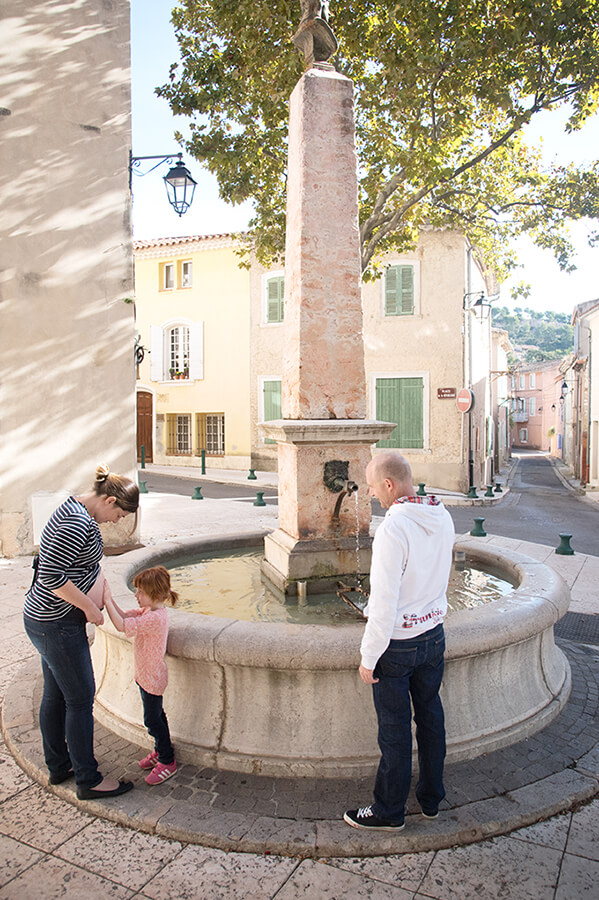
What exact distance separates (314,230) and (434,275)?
Answer: 13629 mm

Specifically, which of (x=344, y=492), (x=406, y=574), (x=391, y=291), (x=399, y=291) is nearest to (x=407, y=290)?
(x=399, y=291)

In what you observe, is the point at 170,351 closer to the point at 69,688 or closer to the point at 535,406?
the point at 69,688

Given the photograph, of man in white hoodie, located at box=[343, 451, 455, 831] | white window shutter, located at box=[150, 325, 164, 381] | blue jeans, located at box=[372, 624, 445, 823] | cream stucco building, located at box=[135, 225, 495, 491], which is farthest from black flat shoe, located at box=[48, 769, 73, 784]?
white window shutter, located at box=[150, 325, 164, 381]

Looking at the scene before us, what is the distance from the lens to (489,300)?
17062mm

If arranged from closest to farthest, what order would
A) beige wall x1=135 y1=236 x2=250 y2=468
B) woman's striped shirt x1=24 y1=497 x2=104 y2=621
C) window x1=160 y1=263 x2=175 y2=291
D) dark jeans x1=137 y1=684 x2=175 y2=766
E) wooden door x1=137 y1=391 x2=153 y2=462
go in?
woman's striped shirt x1=24 y1=497 x2=104 y2=621 < dark jeans x1=137 y1=684 x2=175 y2=766 < beige wall x1=135 y1=236 x2=250 y2=468 < window x1=160 y1=263 x2=175 y2=291 < wooden door x1=137 y1=391 x2=153 y2=462

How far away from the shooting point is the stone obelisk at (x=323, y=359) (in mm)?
4680

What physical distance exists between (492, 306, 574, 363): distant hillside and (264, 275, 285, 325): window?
2226 inches

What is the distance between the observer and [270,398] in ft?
67.4

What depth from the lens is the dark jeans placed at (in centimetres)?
299

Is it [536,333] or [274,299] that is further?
[536,333]

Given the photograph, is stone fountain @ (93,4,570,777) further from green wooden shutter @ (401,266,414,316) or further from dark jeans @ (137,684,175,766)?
green wooden shutter @ (401,266,414,316)

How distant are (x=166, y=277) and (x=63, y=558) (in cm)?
2182

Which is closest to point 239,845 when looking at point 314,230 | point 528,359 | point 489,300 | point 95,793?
point 95,793

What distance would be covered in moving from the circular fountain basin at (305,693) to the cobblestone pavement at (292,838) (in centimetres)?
11
